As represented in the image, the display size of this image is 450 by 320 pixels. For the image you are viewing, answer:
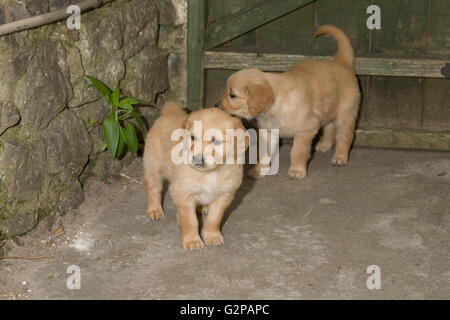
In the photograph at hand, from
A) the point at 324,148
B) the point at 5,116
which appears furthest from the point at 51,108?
the point at 324,148

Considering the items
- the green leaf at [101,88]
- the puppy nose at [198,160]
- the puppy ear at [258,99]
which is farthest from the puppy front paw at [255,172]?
the puppy nose at [198,160]

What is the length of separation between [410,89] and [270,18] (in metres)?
1.41

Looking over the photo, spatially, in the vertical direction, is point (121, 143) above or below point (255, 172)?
above

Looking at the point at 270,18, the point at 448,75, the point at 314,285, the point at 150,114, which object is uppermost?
the point at 270,18

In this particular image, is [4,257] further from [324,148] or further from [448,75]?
[448,75]

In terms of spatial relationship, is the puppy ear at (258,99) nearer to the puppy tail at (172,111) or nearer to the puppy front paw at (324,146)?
the puppy tail at (172,111)

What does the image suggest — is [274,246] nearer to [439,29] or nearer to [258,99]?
[258,99]

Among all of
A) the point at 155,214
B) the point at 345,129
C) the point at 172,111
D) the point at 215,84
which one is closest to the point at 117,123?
the point at 172,111

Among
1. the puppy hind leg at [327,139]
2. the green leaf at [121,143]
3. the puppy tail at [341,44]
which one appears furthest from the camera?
the puppy hind leg at [327,139]

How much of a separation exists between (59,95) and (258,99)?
144 centimetres

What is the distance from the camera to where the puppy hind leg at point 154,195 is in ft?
14.0

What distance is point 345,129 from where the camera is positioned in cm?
537

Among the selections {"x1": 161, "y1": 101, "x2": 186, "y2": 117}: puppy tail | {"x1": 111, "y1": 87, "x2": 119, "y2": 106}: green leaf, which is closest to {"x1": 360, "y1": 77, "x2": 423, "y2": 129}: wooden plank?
{"x1": 161, "y1": 101, "x2": 186, "y2": 117}: puppy tail

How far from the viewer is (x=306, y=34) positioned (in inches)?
221
